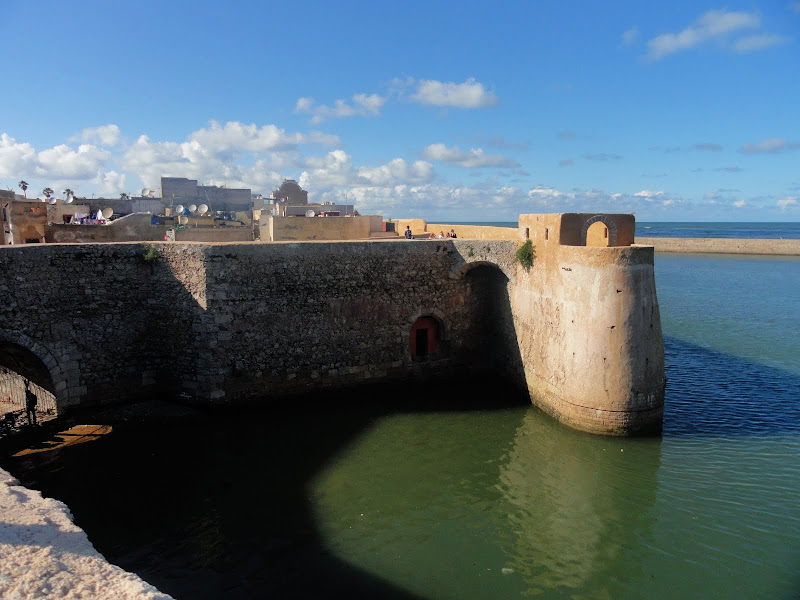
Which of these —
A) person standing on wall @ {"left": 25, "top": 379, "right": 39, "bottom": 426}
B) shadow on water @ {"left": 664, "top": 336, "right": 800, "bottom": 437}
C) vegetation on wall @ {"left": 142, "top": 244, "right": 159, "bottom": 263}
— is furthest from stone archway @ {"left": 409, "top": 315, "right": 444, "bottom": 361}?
person standing on wall @ {"left": 25, "top": 379, "right": 39, "bottom": 426}

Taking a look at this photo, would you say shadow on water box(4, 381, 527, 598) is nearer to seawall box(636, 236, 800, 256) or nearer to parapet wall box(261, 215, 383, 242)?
parapet wall box(261, 215, 383, 242)

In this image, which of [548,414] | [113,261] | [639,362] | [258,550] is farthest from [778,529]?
[113,261]

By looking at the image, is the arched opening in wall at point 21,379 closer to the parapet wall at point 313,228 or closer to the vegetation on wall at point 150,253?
the vegetation on wall at point 150,253

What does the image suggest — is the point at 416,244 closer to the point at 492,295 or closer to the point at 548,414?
the point at 492,295

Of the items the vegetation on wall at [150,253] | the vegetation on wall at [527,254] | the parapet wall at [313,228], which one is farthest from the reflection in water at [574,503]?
the vegetation on wall at [150,253]

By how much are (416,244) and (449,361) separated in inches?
149

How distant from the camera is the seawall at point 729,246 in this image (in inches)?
2566

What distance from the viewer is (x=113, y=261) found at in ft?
45.6

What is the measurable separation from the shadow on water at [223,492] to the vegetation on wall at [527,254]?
3.81 meters

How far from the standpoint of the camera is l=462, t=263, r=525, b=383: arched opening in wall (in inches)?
666

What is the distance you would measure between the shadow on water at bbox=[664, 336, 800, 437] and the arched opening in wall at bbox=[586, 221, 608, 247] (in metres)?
4.75

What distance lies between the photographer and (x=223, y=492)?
10.8 metres

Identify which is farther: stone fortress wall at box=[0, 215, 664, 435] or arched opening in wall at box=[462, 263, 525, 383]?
arched opening in wall at box=[462, 263, 525, 383]

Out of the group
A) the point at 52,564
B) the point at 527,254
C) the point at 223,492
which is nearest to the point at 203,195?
the point at 527,254
